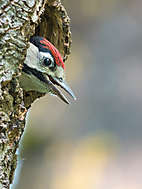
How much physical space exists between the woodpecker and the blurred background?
3.10ft

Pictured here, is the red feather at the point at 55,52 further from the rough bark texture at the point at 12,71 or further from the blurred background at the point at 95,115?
the blurred background at the point at 95,115

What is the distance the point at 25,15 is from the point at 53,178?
78.7 inches

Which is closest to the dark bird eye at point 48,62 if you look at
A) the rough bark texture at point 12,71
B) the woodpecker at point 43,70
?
the woodpecker at point 43,70

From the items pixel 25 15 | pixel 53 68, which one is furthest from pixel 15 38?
pixel 53 68

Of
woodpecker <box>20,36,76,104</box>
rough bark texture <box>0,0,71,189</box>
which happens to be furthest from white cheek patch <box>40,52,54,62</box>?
rough bark texture <box>0,0,71,189</box>

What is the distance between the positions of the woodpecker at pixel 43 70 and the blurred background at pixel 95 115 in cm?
95

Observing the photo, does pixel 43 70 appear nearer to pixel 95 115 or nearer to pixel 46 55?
pixel 46 55

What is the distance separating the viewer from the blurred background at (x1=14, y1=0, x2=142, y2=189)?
159 inches

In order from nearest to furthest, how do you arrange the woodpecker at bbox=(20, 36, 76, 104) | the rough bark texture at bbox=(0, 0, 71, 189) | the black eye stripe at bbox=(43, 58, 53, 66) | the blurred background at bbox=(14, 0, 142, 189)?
the rough bark texture at bbox=(0, 0, 71, 189)
the woodpecker at bbox=(20, 36, 76, 104)
the black eye stripe at bbox=(43, 58, 53, 66)
the blurred background at bbox=(14, 0, 142, 189)

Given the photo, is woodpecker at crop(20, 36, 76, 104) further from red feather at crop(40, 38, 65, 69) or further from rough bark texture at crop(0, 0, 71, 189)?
rough bark texture at crop(0, 0, 71, 189)

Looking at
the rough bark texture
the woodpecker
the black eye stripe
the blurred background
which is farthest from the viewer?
the blurred background

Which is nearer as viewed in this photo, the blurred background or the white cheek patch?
the white cheek patch

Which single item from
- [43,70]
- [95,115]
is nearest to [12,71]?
[43,70]

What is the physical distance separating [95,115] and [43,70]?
1.07 m
